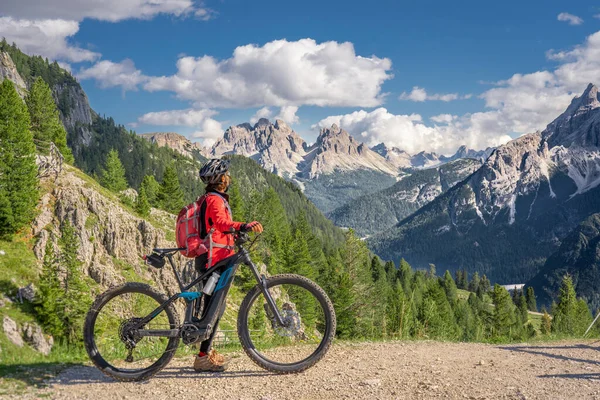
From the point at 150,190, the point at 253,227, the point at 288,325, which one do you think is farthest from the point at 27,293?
the point at 150,190

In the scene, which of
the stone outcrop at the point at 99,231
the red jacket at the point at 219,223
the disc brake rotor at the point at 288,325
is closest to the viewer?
the red jacket at the point at 219,223

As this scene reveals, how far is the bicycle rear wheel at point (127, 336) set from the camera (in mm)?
7996

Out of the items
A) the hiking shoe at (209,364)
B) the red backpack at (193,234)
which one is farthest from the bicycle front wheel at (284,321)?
the red backpack at (193,234)

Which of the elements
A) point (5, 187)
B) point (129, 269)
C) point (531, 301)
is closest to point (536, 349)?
point (129, 269)

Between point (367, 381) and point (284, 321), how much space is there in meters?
1.90

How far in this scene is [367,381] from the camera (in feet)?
25.5

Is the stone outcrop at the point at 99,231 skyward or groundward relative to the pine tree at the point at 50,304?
skyward

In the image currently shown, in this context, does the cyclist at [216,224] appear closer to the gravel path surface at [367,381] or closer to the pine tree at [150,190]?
the gravel path surface at [367,381]

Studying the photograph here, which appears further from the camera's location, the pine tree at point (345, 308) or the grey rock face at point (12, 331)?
the pine tree at point (345, 308)

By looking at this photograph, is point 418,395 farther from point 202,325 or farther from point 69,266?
point 69,266

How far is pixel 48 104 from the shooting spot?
2857 inches

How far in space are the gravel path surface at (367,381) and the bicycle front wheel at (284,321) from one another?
1.14 ft

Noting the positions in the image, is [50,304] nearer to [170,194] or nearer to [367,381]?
[367,381]

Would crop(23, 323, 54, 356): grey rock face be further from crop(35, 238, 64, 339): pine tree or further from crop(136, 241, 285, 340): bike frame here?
crop(136, 241, 285, 340): bike frame
